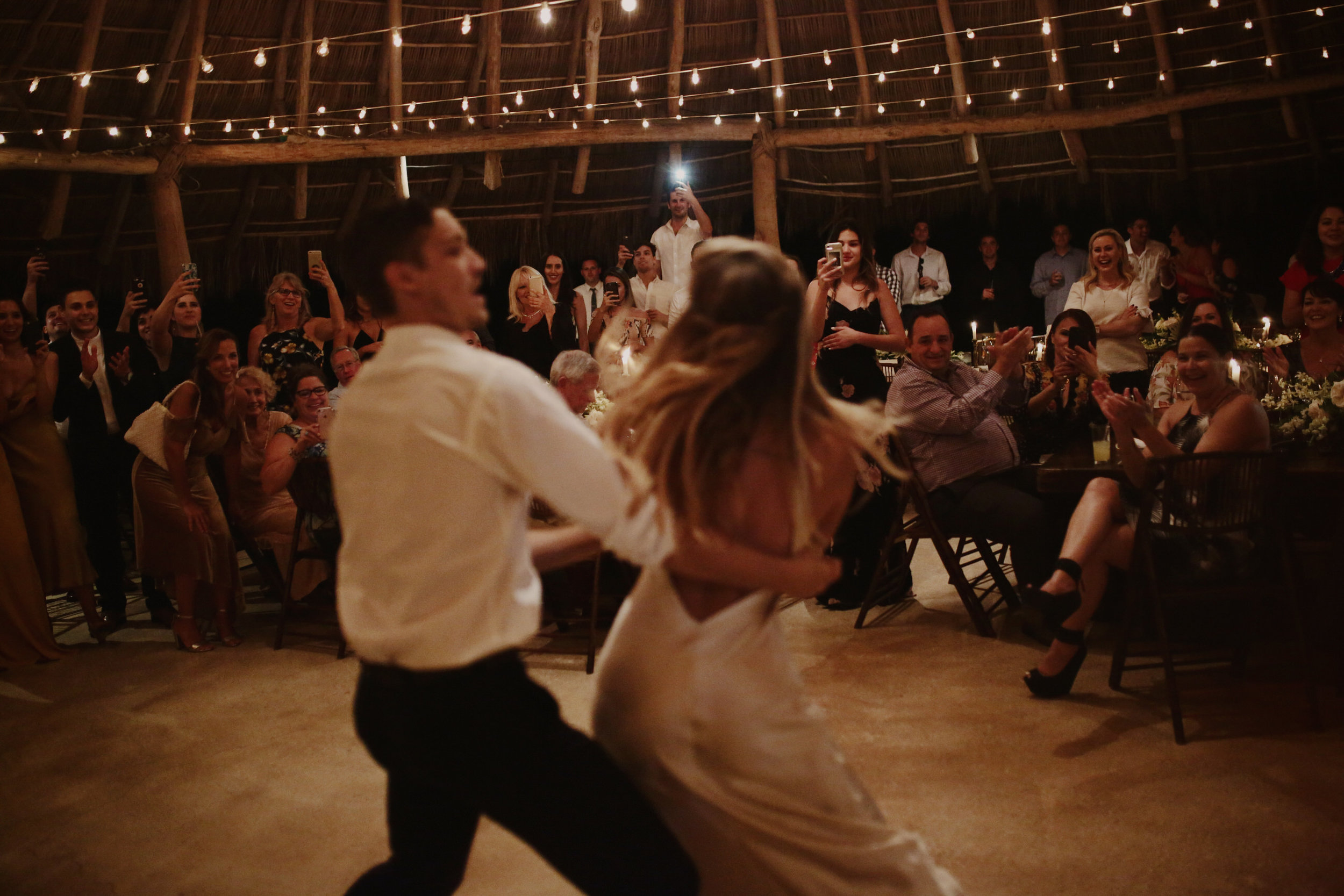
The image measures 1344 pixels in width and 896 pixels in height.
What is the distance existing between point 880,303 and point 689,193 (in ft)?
7.85

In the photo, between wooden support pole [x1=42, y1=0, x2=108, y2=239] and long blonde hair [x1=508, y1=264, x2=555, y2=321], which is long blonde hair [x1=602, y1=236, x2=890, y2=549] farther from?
wooden support pole [x1=42, y1=0, x2=108, y2=239]

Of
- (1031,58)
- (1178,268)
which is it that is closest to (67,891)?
(1178,268)

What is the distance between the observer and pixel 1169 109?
8664 mm

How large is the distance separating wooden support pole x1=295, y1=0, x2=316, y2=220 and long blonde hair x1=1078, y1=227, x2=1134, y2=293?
227 inches

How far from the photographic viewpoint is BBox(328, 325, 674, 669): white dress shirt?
1426 millimetres

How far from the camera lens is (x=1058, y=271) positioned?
29.6 feet

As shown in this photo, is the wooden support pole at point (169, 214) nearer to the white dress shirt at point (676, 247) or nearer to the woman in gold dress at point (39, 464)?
the woman in gold dress at point (39, 464)

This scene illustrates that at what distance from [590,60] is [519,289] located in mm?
3414

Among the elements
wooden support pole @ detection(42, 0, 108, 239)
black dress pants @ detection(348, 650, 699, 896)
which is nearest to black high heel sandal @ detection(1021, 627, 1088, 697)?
black dress pants @ detection(348, 650, 699, 896)

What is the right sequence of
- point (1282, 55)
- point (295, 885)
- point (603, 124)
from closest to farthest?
point (295, 885) < point (1282, 55) < point (603, 124)

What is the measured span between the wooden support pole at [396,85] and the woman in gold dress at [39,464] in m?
4.04

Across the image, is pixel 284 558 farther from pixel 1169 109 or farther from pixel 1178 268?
pixel 1169 109

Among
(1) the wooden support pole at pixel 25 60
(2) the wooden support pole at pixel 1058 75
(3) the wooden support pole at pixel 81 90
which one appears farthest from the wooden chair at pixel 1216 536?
(1) the wooden support pole at pixel 25 60

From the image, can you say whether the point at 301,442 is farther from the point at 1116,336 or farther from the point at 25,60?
the point at 25,60
